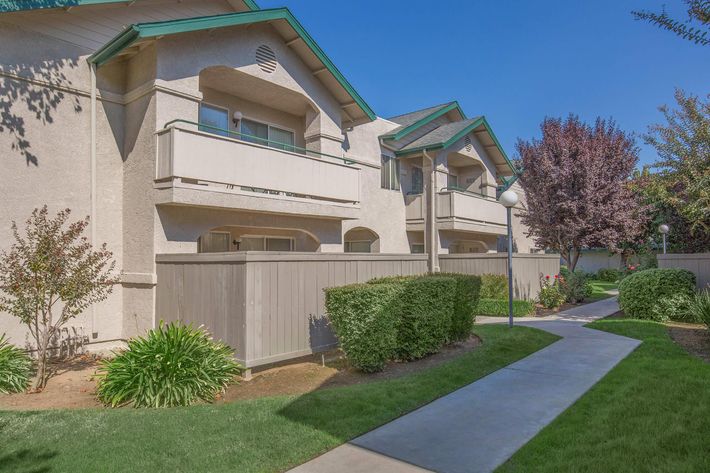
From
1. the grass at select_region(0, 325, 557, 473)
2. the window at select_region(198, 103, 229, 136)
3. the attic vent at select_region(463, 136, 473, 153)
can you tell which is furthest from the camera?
the attic vent at select_region(463, 136, 473, 153)

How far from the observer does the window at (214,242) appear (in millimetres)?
12219

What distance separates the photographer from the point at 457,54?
70.3 feet

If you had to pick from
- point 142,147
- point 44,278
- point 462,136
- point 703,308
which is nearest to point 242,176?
point 142,147

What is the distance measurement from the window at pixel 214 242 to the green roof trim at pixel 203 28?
4.72 metres

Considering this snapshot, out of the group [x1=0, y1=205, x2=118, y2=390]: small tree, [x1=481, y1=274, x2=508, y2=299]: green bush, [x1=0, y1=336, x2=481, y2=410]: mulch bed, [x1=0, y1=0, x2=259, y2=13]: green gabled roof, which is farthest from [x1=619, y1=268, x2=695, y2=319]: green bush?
[x1=0, y1=0, x2=259, y2=13]: green gabled roof

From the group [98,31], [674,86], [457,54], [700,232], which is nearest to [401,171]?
[457,54]

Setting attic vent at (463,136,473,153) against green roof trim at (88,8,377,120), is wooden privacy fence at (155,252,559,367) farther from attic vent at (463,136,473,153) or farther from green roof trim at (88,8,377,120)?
attic vent at (463,136,473,153)

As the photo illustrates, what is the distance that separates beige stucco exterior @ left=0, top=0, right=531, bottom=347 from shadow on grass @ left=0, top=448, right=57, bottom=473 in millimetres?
4979

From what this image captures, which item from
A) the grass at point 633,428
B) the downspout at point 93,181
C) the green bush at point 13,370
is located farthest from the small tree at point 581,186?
the green bush at point 13,370

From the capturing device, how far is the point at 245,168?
10.3 m

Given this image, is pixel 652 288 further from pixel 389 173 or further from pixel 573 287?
pixel 389 173

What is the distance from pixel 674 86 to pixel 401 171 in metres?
8.93

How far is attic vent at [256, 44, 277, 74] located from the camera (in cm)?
1174

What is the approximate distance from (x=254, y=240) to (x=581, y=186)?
13171mm
